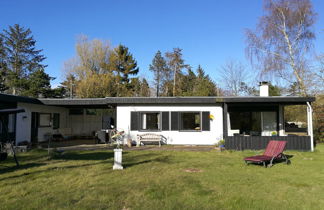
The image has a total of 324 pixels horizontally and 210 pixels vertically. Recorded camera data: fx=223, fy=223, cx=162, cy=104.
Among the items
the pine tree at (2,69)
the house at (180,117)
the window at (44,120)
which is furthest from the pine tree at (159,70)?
the house at (180,117)

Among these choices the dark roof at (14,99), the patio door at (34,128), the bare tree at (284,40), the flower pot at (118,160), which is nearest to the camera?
the flower pot at (118,160)

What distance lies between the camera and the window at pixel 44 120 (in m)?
13.0

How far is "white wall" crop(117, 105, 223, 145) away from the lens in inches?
450

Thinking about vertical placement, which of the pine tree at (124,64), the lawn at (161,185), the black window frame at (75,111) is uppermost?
the pine tree at (124,64)

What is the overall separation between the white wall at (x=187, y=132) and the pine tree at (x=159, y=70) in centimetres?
1958

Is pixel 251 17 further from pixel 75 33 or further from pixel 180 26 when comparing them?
pixel 75 33

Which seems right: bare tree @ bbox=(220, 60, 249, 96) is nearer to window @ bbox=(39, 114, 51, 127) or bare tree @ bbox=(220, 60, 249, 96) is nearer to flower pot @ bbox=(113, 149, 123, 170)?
window @ bbox=(39, 114, 51, 127)

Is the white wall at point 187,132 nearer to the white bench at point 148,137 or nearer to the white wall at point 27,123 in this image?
the white bench at point 148,137

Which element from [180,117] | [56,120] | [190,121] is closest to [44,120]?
[56,120]

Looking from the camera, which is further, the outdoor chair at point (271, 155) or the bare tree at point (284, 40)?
the bare tree at point (284, 40)

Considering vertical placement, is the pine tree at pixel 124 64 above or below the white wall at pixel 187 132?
above

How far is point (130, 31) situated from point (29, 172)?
14878mm

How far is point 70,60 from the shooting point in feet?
81.6

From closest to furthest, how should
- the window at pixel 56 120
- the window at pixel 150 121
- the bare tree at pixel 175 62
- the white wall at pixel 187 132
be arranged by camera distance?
the white wall at pixel 187 132
the window at pixel 150 121
the window at pixel 56 120
the bare tree at pixel 175 62
